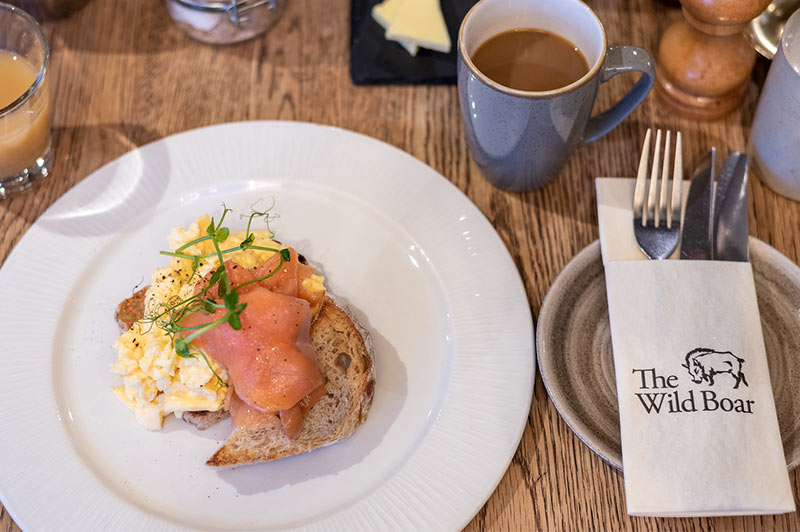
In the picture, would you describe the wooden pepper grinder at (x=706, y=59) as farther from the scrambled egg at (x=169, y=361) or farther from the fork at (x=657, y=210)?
the scrambled egg at (x=169, y=361)

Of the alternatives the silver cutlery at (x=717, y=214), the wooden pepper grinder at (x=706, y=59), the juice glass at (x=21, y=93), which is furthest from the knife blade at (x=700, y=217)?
the juice glass at (x=21, y=93)

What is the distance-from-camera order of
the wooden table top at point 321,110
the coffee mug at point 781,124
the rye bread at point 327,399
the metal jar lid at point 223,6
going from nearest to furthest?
the rye bread at point 327,399
the coffee mug at point 781,124
the wooden table top at point 321,110
the metal jar lid at point 223,6

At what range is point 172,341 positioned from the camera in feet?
4.50

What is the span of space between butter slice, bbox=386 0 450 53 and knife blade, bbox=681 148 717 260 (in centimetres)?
73

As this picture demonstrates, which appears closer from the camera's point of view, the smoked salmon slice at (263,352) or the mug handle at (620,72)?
the smoked salmon slice at (263,352)

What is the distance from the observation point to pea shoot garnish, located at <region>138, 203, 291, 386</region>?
4.44ft

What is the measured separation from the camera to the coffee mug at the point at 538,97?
148 cm

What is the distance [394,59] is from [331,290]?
0.71 metres

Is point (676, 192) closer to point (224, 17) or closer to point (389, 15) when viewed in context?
point (389, 15)

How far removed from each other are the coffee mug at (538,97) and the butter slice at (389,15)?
41cm

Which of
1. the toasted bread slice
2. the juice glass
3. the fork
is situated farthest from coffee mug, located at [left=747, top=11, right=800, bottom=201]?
the juice glass

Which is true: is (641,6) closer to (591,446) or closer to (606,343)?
(606,343)

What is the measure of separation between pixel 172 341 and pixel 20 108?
2.29 feet

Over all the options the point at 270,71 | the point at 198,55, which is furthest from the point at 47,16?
the point at 270,71
